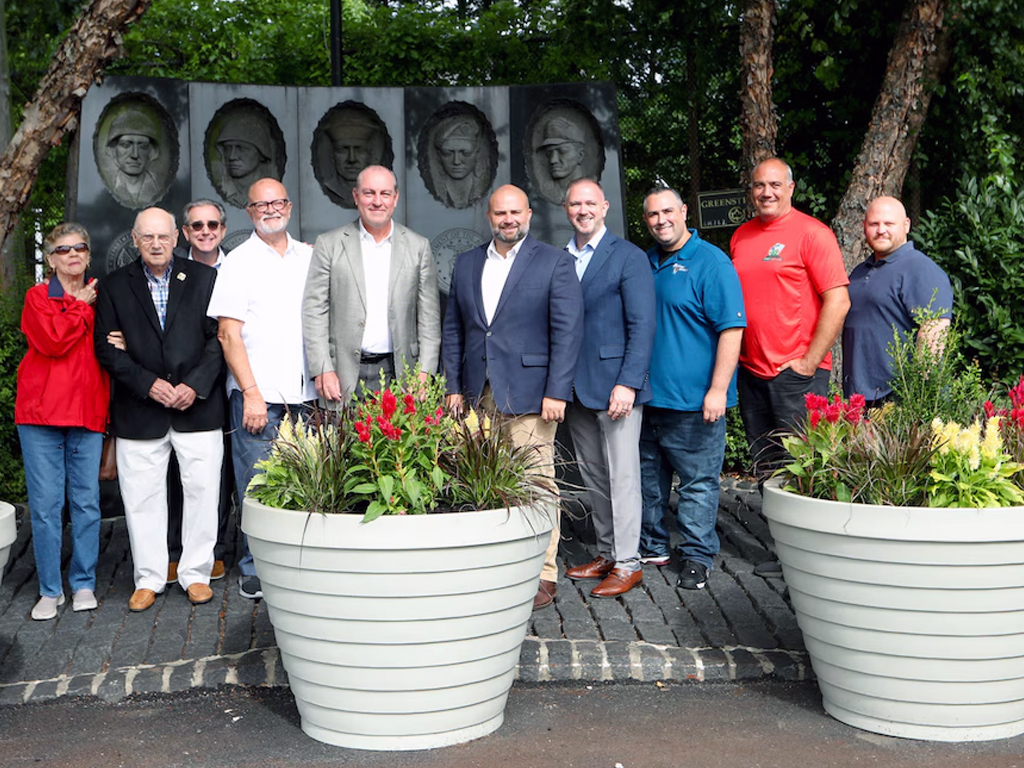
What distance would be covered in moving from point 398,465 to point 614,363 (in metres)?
1.91

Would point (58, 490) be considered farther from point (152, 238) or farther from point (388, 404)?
point (388, 404)

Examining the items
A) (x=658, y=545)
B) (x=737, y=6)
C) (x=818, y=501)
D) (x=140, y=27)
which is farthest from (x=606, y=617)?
(x=140, y=27)

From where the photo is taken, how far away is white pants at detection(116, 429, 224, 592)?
17.2 ft

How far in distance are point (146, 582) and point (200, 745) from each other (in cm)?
173

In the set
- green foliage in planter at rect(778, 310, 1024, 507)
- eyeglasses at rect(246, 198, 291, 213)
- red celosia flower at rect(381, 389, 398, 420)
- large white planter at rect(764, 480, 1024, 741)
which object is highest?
eyeglasses at rect(246, 198, 291, 213)

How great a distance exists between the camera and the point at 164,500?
5336 mm

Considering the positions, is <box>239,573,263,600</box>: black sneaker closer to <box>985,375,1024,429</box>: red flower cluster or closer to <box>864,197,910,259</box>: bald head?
<box>985,375,1024,429</box>: red flower cluster

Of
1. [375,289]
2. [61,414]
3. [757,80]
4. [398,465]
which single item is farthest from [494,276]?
[757,80]

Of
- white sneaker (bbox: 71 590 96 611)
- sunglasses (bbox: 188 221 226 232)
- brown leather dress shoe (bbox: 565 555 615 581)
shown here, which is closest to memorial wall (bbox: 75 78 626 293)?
sunglasses (bbox: 188 221 226 232)

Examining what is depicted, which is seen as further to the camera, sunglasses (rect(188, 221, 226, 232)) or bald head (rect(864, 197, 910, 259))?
sunglasses (rect(188, 221, 226, 232))

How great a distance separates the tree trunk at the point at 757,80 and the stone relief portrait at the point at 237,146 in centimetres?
349

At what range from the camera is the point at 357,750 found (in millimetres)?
3643

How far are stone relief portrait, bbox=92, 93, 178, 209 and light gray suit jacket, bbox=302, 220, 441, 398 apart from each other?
3201mm

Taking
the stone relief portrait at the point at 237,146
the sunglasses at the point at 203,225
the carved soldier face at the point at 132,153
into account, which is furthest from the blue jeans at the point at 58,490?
the stone relief portrait at the point at 237,146
